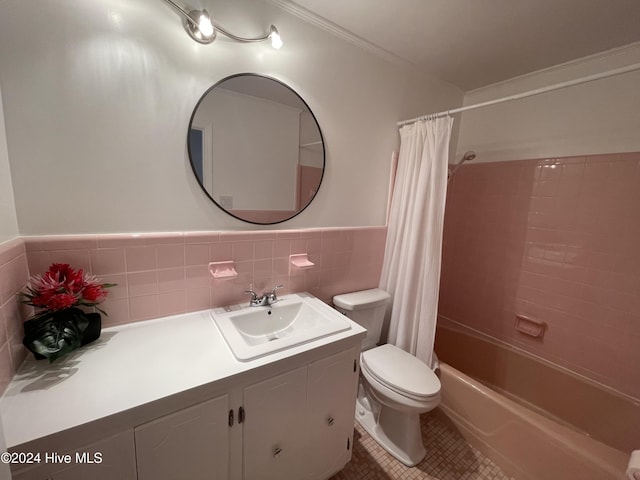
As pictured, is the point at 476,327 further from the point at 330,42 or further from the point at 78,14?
the point at 78,14

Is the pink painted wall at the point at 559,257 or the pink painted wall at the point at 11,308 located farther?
the pink painted wall at the point at 559,257

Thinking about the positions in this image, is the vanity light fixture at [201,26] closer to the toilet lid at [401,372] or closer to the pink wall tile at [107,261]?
the pink wall tile at [107,261]

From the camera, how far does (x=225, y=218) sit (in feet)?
4.25

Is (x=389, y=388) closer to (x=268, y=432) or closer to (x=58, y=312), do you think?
(x=268, y=432)

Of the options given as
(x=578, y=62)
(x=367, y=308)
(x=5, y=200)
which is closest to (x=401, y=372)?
(x=367, y=308)

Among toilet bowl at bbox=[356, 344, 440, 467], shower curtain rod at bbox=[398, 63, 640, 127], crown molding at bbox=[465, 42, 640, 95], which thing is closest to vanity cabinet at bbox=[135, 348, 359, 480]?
toilet bowl at bbox=[356, 344, 440, 467]

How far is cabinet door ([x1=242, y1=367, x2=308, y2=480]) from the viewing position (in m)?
0.94

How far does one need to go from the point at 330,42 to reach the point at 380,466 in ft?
7.78

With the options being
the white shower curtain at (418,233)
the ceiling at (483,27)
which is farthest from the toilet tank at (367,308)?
the ceiling at (483,27)

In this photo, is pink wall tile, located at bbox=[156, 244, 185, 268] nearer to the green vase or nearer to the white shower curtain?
the green vase

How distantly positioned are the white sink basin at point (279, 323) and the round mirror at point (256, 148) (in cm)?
47

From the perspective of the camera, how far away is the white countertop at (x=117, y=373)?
0.66m

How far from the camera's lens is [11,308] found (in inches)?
31.2

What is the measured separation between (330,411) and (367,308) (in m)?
0.65
